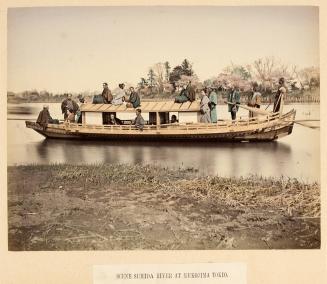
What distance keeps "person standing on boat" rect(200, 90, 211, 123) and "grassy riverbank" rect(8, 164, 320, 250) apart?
0.18 meters

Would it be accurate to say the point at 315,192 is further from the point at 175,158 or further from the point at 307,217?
the point at 175,158

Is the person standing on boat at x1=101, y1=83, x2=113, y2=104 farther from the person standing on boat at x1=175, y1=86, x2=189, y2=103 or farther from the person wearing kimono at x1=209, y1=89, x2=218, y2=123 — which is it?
the person wearing kimono at x1=209, y1=89, x2=218, y2=123

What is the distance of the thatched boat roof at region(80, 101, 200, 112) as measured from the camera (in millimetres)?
1388

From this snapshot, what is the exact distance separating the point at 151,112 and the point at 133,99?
0.07 meters

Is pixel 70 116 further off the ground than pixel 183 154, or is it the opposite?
pixel 70 116

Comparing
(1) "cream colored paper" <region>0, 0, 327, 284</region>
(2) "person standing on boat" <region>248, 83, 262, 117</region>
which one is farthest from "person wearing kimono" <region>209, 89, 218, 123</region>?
(1) "cream colored paper" <region>0, 0, 327, 284</region>

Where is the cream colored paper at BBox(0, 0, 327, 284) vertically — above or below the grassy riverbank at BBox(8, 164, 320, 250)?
below

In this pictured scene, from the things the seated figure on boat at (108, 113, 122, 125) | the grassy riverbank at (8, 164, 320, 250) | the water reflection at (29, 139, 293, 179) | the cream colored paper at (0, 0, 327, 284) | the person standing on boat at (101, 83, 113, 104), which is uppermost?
the person standing on boat at (101, 83, 113, 104)

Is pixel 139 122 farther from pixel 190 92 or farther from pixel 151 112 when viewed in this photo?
pixel 190 92

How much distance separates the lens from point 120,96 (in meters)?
1.39

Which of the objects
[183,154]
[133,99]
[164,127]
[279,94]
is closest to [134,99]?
[133,99]
